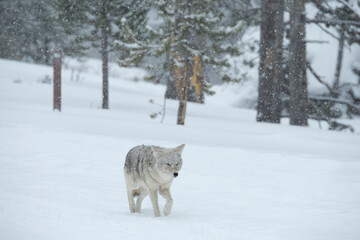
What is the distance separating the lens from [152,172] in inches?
240

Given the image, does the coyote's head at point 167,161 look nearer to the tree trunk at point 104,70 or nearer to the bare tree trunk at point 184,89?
the bare tree trunk at point 184,89

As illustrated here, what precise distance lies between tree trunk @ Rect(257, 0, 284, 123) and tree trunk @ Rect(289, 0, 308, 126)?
1.38ft

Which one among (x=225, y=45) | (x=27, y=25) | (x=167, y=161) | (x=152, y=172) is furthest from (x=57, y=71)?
(x=27, y=25)

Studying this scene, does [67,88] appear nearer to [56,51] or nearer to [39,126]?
[56,51]

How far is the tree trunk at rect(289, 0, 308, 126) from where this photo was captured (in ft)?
47.1

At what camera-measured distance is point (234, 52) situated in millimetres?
15328

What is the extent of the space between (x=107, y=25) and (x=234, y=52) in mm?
7261

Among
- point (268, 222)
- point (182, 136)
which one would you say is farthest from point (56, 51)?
point (268, 222)

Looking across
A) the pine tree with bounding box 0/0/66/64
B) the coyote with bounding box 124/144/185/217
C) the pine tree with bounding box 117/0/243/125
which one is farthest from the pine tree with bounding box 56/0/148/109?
the coyote with bounding box 124/144/185/217

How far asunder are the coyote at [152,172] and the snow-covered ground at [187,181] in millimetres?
307

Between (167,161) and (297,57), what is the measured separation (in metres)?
10.1

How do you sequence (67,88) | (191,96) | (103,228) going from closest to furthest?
(103,228) → (191,96) → (67,88)

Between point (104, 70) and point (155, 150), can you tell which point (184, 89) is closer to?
point (104, 70)

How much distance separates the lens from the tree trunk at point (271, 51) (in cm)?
1466
